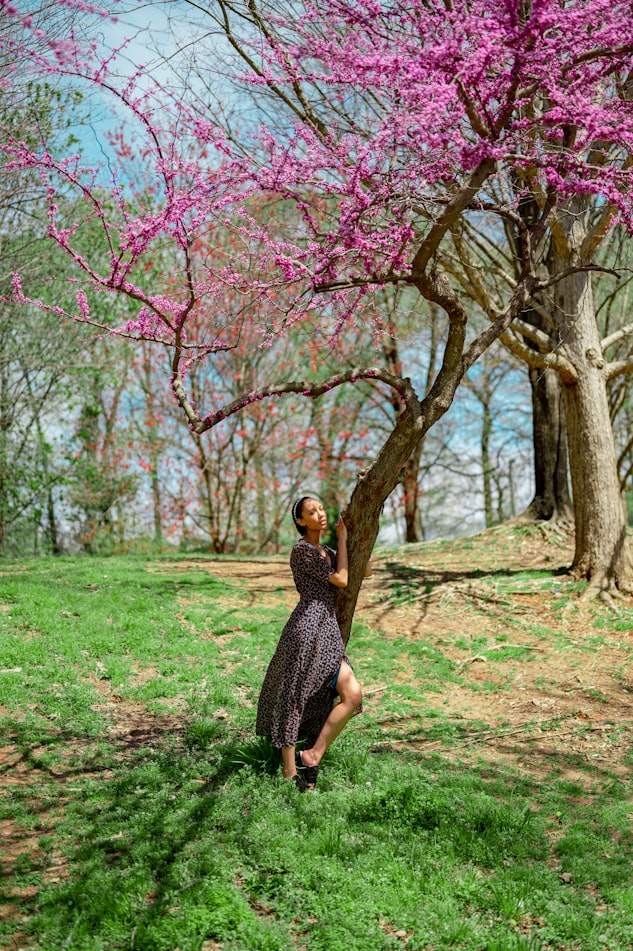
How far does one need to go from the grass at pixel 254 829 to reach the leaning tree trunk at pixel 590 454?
324cm

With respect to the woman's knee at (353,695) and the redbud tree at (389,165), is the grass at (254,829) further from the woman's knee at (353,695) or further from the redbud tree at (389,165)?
the redbud tree at (389,165)

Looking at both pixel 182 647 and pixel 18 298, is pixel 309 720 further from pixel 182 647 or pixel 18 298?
pixel 18 298

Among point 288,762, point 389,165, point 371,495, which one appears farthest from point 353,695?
point 389,165

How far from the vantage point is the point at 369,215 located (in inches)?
203

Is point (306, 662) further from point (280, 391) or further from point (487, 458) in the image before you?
point (487, 458)

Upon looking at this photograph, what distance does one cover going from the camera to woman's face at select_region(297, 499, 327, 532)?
15.9ft

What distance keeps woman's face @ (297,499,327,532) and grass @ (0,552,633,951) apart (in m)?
1.38

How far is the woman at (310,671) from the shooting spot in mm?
4594

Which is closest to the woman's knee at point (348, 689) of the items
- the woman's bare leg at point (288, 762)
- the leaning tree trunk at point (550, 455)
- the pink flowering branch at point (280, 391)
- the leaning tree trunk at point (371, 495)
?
the woman's bare leg at point (288, 762)

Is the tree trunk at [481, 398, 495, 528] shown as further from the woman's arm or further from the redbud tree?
the woman's arm

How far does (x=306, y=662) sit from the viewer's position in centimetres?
464

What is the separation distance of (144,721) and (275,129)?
14.5ft

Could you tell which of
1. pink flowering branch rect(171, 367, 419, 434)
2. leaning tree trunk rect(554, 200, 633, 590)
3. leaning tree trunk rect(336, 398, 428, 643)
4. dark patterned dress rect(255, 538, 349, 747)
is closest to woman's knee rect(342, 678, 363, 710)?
dark patterned dress rect(255, 538, 349, 747)

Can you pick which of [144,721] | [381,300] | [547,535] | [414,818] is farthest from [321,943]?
[381,300]
